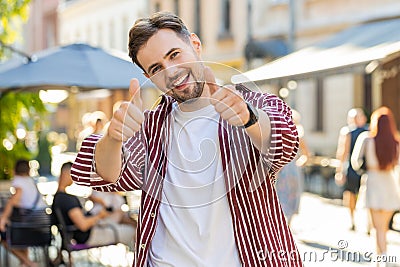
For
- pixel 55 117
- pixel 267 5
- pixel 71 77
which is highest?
pixel 267 5

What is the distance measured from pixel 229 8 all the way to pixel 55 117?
2014 centimetres

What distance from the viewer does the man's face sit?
2039mm

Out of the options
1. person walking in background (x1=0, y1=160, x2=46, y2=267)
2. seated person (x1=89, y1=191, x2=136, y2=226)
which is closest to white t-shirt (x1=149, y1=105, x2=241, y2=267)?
seated person (x1=89, y1=191, x2=136, y2=226)

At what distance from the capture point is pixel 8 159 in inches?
442

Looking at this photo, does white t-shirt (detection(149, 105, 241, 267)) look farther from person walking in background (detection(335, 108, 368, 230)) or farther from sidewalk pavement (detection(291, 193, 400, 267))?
person walking in background (detection(335, 108, 368, 230))

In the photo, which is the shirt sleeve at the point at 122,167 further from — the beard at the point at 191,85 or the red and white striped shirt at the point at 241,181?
the beard at the point at 191,85

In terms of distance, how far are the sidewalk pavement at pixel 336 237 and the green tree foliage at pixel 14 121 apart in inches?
159

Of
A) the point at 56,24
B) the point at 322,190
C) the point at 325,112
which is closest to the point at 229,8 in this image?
the point at 325,112

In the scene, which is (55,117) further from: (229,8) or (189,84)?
(189,84)

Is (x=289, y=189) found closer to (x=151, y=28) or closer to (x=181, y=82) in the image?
(x=151, y=28)

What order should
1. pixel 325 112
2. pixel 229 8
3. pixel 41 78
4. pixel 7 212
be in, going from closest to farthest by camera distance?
pixel 7 212 < pixel 41 78 < pixel 325 112 < pixel 229 8

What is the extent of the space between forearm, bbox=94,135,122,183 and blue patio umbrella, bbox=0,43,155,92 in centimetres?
548

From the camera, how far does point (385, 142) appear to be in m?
7.64

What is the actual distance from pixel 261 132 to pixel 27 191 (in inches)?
221
